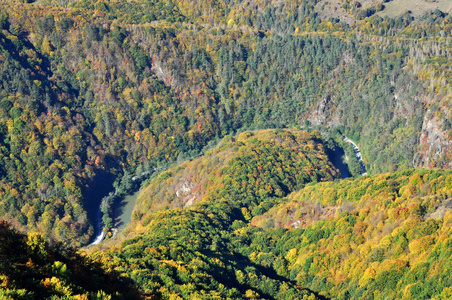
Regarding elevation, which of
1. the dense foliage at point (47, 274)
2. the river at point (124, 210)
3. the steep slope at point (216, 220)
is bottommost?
the river at point (124, 210)

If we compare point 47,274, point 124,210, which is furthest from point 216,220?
point 47,274

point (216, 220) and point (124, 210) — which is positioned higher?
point (216, 220)

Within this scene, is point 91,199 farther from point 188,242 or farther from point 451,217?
point 451,217

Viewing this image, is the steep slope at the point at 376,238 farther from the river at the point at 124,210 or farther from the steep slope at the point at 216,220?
the river at the point at 124,210

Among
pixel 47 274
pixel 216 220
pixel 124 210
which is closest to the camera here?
pixel 47 274

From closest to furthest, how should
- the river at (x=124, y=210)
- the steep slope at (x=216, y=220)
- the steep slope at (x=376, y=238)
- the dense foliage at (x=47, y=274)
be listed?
the dense foliage at (x=47, y=274) → the steep slope at (x=216, y=220) → the steep slope at (x=376, y=238) → the river at (x=124, y=210)

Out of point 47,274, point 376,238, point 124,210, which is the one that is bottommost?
point 124,210

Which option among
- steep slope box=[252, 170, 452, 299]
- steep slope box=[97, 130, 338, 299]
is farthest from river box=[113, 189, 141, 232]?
steep slope box=[252, 170, 452, 299]

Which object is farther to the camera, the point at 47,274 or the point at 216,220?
the point at 216,220

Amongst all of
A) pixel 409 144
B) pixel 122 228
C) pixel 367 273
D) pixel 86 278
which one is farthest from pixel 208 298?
pixel 409 144

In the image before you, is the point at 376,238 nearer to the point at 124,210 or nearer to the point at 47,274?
the point at 47,274

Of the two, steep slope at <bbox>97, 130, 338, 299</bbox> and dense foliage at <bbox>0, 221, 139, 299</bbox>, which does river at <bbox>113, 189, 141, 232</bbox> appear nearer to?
steep slope at <bbox>97, 130, 338, 299</bbox>

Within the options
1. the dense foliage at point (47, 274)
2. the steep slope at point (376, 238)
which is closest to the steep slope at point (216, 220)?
the steep slope at point (376, 238)
